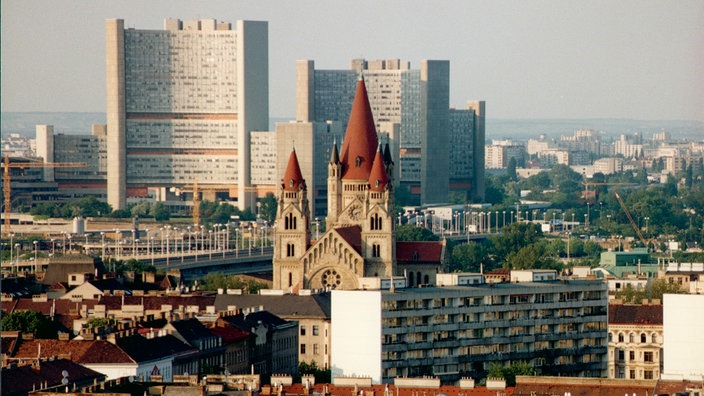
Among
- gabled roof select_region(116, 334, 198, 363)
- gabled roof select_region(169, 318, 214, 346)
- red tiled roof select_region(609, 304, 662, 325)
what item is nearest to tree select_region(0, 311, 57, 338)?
gabled roof select_region(169, 318, 214, 346)

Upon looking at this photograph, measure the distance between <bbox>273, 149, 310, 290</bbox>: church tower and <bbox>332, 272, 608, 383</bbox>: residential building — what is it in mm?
33066

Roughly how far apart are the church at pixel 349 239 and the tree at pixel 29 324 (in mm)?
30821

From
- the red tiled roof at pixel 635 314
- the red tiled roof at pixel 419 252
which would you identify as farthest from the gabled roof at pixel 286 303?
the red tiled roof at pixel 419 252

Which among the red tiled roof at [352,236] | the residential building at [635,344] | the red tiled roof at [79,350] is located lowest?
the residential building at [635,344]

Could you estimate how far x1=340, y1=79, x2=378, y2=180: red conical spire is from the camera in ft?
464

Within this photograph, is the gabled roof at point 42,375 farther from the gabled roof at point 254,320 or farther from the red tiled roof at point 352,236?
the red tiled roof at point 352,236

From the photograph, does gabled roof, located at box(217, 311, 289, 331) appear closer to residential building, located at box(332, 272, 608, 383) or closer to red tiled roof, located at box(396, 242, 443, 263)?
residential building, located at box(332, 272, 608, 383)

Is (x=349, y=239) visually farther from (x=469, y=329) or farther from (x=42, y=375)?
(x=42, y=375)

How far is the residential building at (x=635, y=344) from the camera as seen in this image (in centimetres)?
10662

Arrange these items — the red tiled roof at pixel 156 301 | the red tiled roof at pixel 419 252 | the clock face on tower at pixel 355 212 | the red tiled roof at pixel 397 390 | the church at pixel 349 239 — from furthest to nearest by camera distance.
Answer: the clock face on tower at pixel 355 212, the red tiled roof at pixel 419 252, the church at pixel 349 239, the red tiled roof at pixel 156 301, the red tiled roof at pixel 397 390

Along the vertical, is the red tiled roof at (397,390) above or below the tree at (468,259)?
above

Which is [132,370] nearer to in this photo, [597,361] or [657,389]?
[657,389]

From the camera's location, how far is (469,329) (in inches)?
3861

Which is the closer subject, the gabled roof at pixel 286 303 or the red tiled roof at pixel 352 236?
the gabled roof at pixel 286 303
